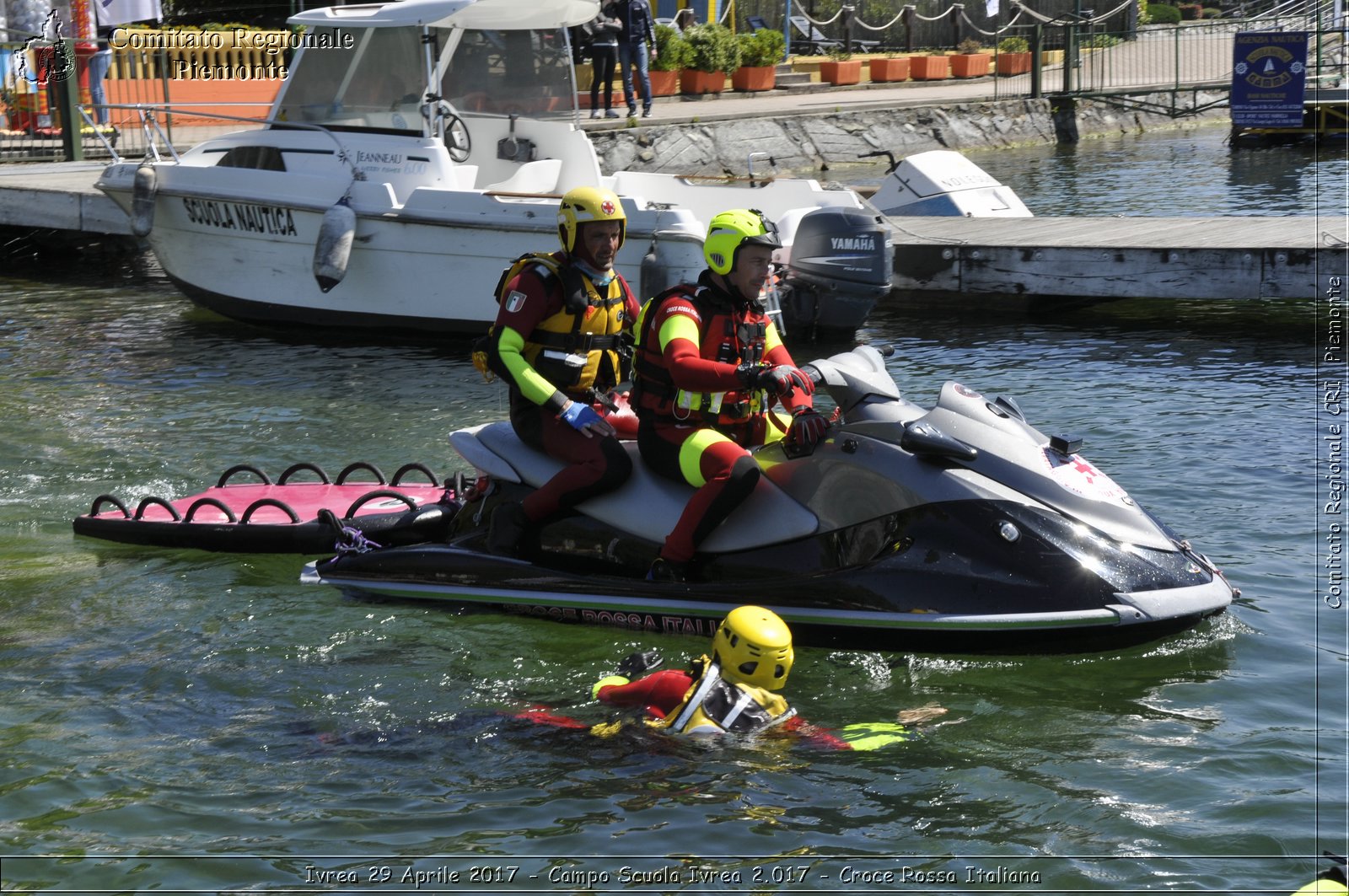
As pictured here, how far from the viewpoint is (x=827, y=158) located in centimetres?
2453

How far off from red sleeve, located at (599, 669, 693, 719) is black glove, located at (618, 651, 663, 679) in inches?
2.9

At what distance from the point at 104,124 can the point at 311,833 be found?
1840 centimetres

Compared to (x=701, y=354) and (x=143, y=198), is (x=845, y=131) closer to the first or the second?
(x=143, y=198)

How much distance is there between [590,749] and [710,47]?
916 inches

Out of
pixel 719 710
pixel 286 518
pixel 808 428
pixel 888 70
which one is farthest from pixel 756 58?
pixel 719 710

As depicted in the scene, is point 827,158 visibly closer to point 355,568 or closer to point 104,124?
point 104,124

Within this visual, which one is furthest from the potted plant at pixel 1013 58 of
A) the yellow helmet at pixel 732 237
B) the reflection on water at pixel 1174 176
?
the yellow helmet at pixel 732 237

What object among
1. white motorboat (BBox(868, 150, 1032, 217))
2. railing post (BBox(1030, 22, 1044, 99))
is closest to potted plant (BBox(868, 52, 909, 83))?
railing post (BBox(1030, 22, 1044, 99))

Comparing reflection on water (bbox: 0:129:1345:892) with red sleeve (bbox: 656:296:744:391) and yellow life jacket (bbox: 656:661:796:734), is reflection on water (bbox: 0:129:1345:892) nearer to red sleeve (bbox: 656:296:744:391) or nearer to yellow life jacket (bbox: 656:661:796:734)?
yellow life jacket (bbox: 656:661:796:734)

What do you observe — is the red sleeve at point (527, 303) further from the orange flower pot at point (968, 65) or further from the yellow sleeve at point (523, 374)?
the orange flower pot at point (968, 65)

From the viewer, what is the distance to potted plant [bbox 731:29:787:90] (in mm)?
27781

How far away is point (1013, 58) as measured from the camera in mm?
33625

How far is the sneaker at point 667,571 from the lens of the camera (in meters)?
6.00

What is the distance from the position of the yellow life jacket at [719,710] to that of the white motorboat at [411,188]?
706 cm
